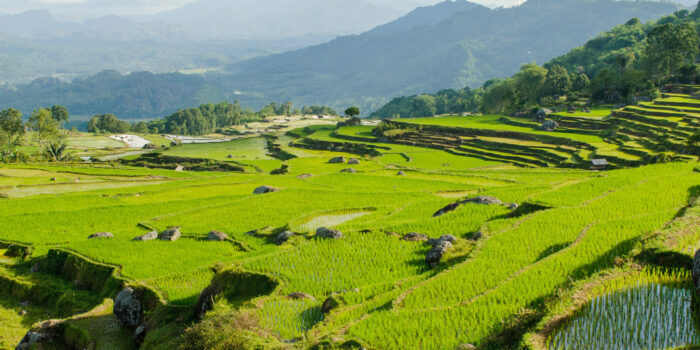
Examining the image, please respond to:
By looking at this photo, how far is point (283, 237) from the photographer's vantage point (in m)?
18.9

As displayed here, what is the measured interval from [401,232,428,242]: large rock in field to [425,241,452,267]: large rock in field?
2630mm

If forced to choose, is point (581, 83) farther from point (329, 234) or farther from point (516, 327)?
point (516, 327)

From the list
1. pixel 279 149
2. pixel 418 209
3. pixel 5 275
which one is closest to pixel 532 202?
pixel 418 209

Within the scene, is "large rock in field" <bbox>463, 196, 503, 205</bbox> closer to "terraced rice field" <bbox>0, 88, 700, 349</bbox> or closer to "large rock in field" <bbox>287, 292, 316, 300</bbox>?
"terraced rice field" <bbox>0, 88, 700, 349</bbox>

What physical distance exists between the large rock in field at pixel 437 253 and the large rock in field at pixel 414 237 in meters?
2.63

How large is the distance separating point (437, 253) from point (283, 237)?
24.7ft

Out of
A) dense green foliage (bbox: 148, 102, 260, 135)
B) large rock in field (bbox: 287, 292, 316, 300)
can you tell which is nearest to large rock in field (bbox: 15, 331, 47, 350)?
large rock in field (bbox: 287, 292, 316, 300)

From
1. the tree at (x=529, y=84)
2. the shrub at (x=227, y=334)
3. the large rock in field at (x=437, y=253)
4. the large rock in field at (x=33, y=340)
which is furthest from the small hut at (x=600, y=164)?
the tree at (x=529, y=84)

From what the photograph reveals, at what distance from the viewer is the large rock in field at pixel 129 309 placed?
47.2 ft

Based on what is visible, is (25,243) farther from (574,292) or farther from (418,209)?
(574,292)

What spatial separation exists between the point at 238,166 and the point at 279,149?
1724cm

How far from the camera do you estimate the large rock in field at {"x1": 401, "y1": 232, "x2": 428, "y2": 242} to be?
16.5 metres

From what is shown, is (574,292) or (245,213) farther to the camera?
(245,213)

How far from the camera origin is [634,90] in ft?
245
